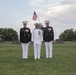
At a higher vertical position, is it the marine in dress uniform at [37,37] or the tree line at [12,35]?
the tree line at [12,35]

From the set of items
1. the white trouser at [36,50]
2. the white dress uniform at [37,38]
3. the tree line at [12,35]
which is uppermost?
the tree line at [12,35]

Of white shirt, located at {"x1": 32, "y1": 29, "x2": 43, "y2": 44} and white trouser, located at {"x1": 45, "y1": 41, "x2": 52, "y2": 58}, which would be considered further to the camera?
white trouser, located at {"x1": 45, "y1": 41, "x2": 52, "y2": 58}

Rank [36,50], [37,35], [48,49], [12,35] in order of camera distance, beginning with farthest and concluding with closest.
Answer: [12,35] < [48,49] < [36,50] < [37,35]

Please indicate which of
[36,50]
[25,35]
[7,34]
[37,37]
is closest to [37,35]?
[37,37]

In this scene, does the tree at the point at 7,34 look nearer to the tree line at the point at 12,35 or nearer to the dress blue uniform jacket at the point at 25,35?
the tree line at the point at 12,35

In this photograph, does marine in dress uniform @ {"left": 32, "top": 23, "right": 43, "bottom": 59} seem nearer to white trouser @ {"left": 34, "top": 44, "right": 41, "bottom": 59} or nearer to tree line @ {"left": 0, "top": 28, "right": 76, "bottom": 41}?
white trouser @ {"left": 34, "top": 44, "right": 41, "bottom": 59}

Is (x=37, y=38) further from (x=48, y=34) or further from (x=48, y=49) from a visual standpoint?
(x=48, y=49)

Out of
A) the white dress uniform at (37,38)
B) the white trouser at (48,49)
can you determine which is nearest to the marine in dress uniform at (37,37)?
the white dress uniform at (37,38)

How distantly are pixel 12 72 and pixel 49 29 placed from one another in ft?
20.2

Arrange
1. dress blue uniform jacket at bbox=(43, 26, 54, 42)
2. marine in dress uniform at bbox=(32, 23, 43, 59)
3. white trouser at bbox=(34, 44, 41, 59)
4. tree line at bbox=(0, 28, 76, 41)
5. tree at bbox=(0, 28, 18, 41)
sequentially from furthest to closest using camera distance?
tree at bbox=(0, 28, 18, 41) → tree line at bbox=(0, 28, 76, 41) → dress blue uniform jacket at bbox=(43, 26, 54, 42) → white trouser at bbox=(34, 44, 41, 59) → marine in dress uniform at bbox=(32, 23, 43, 59)

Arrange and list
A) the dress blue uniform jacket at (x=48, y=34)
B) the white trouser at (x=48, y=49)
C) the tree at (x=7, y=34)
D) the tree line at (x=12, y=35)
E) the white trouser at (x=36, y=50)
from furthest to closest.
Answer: the tree at (x=7, y=34), the tree line at (x=12, y=35), the white trouser at (x=48, y=49), the dress blue uniform jacket at (x=48, y=34), the white trouser at (x=36, y=50)

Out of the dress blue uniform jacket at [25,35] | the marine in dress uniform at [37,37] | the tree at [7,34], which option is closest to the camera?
the dress blue uniform jacket at [25,35]

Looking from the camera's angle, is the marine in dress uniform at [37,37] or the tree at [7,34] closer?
→ the marine in dress uniform at [37,37]

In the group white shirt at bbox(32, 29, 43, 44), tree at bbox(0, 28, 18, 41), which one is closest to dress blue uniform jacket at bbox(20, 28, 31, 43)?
white shirt at bbox(32, 29, 43, 44)
